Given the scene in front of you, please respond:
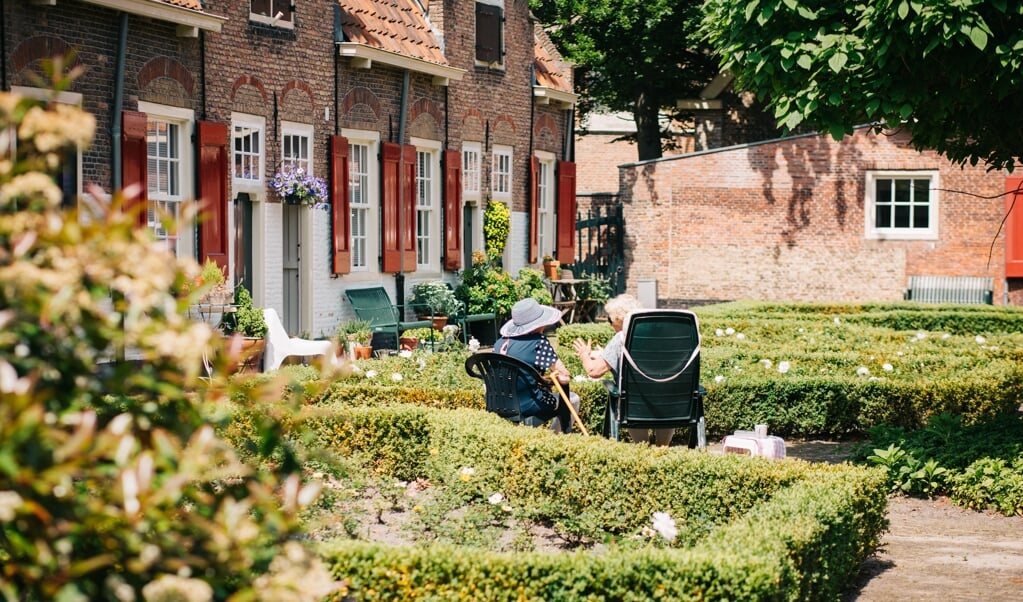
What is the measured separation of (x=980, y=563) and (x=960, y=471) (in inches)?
68.7

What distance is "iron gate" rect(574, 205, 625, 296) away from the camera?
26.5 metres

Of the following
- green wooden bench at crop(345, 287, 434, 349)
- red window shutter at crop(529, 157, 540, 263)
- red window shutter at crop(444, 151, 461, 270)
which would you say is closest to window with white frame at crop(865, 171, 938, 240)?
red window shutter at crop(529, 157, 540, 263)

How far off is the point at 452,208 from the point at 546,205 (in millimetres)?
4186

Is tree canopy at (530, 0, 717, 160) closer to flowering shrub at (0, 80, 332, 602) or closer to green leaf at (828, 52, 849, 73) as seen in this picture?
green leaf at (828, 52, 849, 73)

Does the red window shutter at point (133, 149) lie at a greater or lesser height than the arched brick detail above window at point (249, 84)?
lesser

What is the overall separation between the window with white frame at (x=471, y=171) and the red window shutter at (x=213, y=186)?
6.67m

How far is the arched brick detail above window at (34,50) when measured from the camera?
11898mm

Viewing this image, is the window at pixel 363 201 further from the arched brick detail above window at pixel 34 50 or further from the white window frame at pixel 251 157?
the arched brick detail above window at pixel 34 50

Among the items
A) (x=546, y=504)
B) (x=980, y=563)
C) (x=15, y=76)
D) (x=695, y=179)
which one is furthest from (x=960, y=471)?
(x=695, y=179)

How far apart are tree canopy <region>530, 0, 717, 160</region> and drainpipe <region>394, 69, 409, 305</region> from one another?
368 inches

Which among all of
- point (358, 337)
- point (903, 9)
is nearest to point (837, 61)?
point (903, 9)

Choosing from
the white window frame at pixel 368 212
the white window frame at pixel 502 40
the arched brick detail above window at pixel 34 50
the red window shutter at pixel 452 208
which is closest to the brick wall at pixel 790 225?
the white window frame at pixel 502 40

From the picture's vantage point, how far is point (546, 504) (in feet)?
23.1

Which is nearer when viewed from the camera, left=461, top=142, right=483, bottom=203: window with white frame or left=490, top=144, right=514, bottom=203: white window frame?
left=461, top=142, right=483, bottom=203: window with white frame
